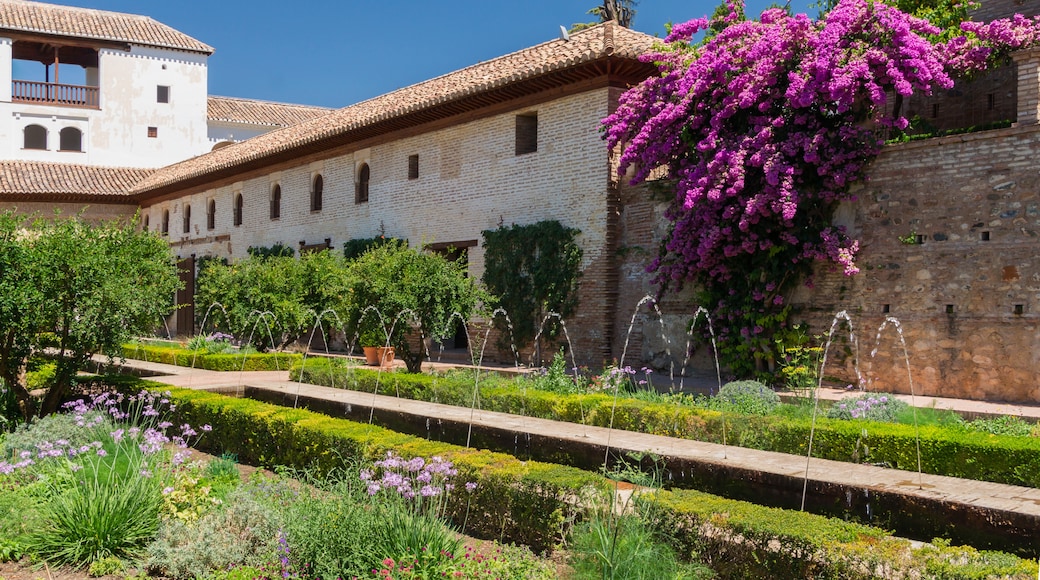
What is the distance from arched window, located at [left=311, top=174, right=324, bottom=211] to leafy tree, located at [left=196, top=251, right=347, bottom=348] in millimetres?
5166

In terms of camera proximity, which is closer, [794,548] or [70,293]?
[794,548]

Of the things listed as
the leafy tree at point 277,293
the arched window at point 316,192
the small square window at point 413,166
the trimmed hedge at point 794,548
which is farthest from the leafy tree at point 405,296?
the arched window at point 316,192

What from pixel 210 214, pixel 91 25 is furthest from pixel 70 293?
pixel 91 25

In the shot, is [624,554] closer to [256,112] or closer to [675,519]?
[675,519]

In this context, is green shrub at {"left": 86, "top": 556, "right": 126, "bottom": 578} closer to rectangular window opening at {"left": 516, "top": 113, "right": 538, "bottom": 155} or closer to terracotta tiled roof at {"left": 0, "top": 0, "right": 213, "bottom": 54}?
rectangular window opening at {"left": 516, "top": 113, "right": 538, "bottom": 155}

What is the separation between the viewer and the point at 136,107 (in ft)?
111

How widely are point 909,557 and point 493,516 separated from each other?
2481mm

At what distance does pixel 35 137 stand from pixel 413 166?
23001mm

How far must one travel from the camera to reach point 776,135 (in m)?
11.2

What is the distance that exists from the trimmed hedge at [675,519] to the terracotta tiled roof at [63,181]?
26.2 metres

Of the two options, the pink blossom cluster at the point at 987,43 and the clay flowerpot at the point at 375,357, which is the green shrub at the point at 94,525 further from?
the clay flowerpot at the point at 375,357

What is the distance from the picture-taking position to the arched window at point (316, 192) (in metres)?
22.2

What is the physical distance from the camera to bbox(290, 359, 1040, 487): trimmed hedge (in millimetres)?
6066

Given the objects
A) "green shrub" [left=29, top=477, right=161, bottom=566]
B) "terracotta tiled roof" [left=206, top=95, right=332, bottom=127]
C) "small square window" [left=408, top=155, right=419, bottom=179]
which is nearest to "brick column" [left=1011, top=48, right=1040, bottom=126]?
"green shrub" [left=29, top=477, right=161, bottom=566]
